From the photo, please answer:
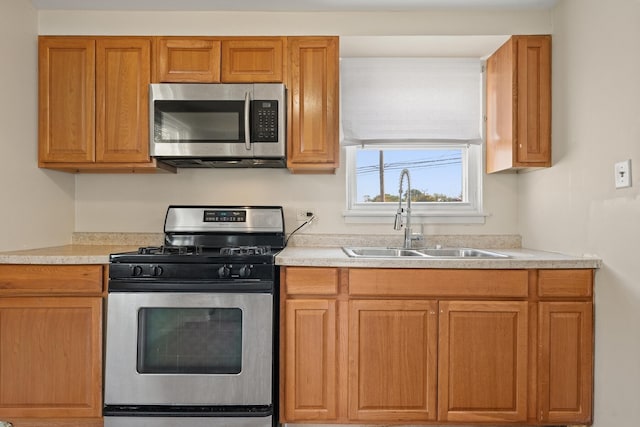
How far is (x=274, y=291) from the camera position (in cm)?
206

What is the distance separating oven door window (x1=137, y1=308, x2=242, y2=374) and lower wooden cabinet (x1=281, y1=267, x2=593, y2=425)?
0.24 m

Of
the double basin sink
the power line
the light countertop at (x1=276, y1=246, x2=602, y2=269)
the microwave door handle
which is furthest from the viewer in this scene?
the power line

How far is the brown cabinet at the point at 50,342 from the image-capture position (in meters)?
2.07

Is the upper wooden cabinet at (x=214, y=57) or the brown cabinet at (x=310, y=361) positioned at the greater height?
the upper wooden cabinet at (x=214, y=57)

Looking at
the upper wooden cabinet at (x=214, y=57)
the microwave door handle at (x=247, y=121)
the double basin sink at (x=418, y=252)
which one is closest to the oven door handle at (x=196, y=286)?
the double basin sink at (x=418, y=252)

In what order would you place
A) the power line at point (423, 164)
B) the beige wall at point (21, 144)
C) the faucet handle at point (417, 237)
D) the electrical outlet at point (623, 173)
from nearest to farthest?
the electrical outlet at point (623, 173) → the beige wall at point (21, 144) → the faucet handle at point (417, 237) → the power line at point (423, 164)

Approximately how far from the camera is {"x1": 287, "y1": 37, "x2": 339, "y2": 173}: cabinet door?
2.40m

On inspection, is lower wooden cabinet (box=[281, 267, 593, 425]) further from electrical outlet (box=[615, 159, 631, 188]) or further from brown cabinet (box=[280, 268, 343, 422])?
electrical outlet (box=[615, 159, 631, 188])

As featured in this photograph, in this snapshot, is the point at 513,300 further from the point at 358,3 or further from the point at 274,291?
the point at 358,3

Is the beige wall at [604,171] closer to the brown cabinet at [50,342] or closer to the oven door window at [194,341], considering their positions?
the oven door window at [194,341]

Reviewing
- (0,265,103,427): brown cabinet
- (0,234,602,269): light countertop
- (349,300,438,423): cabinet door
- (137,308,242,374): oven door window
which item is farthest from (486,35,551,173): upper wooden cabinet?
(0,265,103,427): brown cabinet

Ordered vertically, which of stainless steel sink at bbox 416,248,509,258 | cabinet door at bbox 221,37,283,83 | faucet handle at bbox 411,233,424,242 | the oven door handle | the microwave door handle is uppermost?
cabinet door at bbox 221,37,283,83

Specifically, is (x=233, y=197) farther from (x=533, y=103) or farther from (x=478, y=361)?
(x=533, y=103)

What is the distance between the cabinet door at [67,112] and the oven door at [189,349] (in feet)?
3.06
